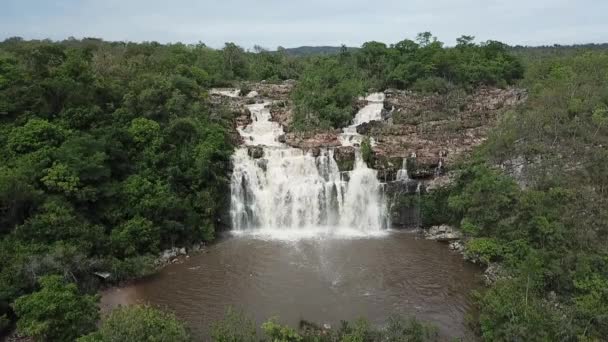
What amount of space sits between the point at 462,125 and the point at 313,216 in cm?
1348

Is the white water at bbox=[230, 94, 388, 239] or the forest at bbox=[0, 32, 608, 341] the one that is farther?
the white water at bbox=[230, 94, 388, 239]

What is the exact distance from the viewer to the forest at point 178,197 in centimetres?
1448

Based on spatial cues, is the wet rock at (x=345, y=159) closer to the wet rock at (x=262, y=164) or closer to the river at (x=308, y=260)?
the river at (x=308, y=260)

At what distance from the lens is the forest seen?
14.5 m

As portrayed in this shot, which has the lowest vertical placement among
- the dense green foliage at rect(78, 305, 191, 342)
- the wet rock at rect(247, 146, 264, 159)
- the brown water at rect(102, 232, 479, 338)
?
the brown water at rect(102, 232, 479, 338)

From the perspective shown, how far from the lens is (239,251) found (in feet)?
80.7

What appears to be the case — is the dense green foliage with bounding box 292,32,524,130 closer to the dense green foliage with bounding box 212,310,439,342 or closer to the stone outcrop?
the stone outcrop

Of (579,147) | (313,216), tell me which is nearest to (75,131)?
(313,216)

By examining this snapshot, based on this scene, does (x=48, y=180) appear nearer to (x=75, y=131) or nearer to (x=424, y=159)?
(x=75, y=131)

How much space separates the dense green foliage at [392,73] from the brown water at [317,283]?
39.6 ft

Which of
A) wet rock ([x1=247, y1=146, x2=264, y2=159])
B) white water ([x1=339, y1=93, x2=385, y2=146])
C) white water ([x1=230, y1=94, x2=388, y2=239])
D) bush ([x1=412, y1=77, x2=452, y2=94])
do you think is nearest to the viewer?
white water ([x1=230, y1=94, x2=388, y2=239])

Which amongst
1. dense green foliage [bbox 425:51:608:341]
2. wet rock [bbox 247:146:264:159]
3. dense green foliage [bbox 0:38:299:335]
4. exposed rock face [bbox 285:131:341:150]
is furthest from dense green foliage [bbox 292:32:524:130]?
dense green foliage [bbox 425:51:608:341]

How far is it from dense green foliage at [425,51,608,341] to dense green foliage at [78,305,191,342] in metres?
9.68

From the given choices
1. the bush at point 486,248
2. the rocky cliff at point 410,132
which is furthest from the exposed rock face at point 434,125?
the bush at point 486,248
